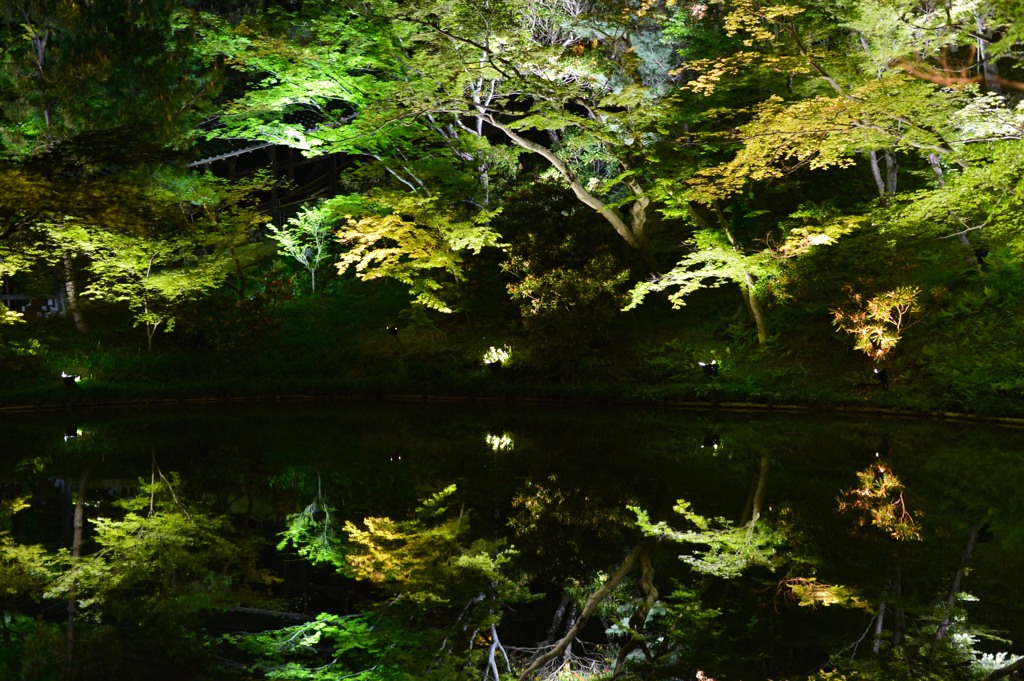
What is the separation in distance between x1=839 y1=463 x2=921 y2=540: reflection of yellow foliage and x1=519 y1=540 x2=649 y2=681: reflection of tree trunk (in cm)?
167

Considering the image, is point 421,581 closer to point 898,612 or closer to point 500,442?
point 898,612

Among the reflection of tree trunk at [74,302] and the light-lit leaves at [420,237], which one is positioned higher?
the light-lit leaves at [420,237]

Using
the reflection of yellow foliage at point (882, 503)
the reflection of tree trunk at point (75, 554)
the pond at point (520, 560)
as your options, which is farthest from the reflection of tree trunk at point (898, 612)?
the reflection of tree trunk at point (75, 554)

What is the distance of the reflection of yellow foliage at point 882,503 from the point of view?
16.6ft

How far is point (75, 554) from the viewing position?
4.79 meters

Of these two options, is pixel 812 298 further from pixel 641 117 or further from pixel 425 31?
pixel 425 31

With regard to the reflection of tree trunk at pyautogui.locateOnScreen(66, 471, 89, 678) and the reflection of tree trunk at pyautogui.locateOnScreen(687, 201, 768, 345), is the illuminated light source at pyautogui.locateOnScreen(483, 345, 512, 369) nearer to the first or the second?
the reflection of tree trunk at pyautogui.locateOnScreen(687, 201, 768, 345)

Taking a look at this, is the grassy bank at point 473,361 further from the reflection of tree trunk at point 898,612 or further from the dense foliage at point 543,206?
the reflection of tree trunk at point 898,612

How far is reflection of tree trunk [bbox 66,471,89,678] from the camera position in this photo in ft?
10.9

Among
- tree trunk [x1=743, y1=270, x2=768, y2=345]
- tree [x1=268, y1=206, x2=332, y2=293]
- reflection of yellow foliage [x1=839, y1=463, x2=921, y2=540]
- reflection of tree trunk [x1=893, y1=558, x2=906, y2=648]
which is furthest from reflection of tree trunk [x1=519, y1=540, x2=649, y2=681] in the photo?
tree [x1=268, y1=206, x2=332, y2=293]

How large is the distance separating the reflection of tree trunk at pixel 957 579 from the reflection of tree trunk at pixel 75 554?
11.9ft

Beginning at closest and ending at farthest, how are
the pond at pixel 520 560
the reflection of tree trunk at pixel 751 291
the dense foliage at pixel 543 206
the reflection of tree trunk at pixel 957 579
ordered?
the pond at pixel 520 560, the reflection of tree trunk at pixel 957 579, the dense foliage at pixel 543 206, the reflection of tree trunk at pixel 751 291

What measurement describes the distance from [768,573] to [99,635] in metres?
3.31

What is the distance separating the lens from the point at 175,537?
516 centimetres
